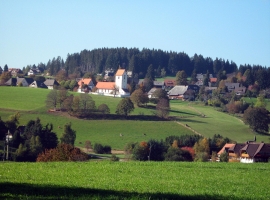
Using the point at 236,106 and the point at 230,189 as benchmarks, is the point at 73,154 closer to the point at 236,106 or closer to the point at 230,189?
the point at 230,189

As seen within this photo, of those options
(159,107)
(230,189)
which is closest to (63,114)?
(159,107)

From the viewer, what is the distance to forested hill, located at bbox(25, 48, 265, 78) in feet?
525

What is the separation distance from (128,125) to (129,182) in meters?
47.4

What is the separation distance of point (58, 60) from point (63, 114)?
11616 centimetres

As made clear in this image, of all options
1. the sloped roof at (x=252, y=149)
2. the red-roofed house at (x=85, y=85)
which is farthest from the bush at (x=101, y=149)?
the red-roofed house at (x=85, y=85)

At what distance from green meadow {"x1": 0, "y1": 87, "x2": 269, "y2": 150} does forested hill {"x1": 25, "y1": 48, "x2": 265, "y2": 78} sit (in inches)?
3267

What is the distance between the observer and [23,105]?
2729 inches

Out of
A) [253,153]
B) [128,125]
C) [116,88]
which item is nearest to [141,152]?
[253,153]

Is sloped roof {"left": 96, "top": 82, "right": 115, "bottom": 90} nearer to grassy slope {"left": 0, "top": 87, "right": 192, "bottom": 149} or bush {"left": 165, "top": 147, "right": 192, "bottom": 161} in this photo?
grassy slope {"left": 0, "top": 87, "right": 192, "bottom": 149}

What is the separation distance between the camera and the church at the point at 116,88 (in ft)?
341

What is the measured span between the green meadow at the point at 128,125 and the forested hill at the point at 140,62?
82976mm

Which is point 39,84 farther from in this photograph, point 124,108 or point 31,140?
point 31,140

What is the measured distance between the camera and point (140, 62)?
516 feet

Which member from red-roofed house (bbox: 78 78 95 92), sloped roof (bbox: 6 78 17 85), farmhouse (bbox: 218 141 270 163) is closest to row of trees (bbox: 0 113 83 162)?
farmhouse (bbox: 218 141 270 163)
